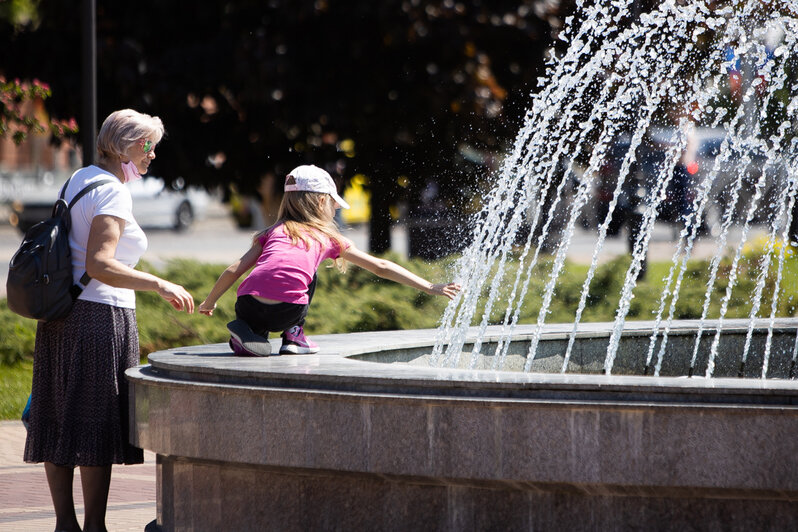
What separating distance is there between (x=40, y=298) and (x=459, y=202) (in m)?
12.3

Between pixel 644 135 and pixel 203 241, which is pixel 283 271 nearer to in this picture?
pixel 644 135

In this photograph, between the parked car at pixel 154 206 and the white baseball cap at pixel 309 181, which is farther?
the parked car at pixel 154 206

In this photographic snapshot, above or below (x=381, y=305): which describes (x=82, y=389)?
above

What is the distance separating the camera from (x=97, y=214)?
4.59 metres

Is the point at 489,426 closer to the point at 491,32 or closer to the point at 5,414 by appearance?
the point at 5,414

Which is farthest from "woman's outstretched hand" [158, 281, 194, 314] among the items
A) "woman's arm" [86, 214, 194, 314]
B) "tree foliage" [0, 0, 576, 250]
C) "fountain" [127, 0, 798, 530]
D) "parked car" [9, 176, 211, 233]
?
"parked car" [9, 176, 211, 233]

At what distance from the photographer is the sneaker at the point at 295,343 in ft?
16.7

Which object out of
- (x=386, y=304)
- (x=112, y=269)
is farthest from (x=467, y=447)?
(x=386, y=304)

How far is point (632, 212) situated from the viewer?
18719mm

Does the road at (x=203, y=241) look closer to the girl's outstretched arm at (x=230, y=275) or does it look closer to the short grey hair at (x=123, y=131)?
the girl's outstretched arm at (x=230, y=275)

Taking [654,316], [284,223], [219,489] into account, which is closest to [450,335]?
[284,223]

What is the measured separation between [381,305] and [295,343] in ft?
19.3

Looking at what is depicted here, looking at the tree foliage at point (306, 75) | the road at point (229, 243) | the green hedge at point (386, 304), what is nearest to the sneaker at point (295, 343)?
the green hedge at point (386, 304)

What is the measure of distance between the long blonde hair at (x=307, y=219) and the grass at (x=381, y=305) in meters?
4.97
